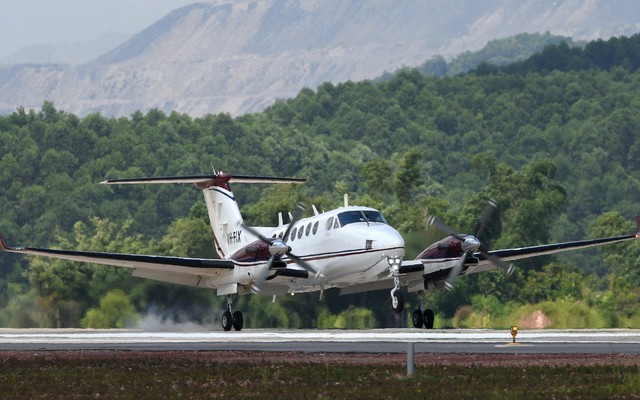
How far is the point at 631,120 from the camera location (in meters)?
170

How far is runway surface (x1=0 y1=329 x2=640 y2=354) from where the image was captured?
31.8 meters

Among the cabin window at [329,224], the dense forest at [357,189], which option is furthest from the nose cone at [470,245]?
the dense forest at [357,189]

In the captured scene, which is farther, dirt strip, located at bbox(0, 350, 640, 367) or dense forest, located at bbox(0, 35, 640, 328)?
dense forest, located at bbox(0, 35, 640, 328)

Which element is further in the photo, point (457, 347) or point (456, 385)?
point (457, 347)

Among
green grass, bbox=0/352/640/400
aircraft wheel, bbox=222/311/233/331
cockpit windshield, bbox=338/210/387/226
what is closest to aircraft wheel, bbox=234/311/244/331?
aircraft wheel, bbox=222/311/233/331

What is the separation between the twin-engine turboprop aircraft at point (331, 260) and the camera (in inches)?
1485

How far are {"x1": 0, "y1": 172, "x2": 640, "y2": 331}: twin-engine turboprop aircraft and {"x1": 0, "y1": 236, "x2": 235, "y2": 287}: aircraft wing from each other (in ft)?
0.08

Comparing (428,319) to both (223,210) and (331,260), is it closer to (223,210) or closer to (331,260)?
(331,260)

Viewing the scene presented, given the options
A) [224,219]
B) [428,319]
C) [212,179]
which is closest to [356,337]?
[428,319]

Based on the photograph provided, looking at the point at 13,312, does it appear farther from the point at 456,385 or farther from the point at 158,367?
the point at 456,385

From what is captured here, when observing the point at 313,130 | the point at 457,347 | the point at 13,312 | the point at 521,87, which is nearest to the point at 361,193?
the point at 313,130

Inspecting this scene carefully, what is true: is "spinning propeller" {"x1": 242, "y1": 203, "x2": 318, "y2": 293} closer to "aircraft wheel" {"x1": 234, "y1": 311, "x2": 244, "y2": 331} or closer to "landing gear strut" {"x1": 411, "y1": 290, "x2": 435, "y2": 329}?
"aircraft wheel" {"x1": 234, "y1": 311, "x2": 244, "y2": 331}

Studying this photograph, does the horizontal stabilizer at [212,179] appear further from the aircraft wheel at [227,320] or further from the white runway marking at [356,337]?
the white runway marking at [356,337]

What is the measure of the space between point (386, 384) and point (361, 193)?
394 feet
